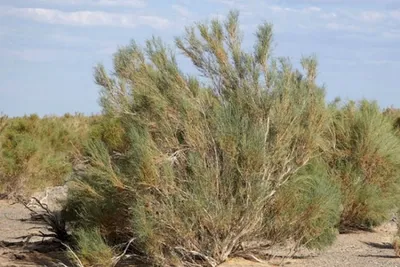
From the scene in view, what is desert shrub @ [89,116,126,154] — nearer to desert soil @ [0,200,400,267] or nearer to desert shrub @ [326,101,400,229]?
desert soil @ [0,200,400,267]

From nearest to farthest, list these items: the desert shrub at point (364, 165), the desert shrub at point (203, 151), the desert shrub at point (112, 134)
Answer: the desert shrub at point (203, 151)
the desert shrub at point (112, 134)
the desert shrub at point (364, 165)

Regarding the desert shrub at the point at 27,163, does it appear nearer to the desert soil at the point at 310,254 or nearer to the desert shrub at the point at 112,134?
the desert soil at the point at 310,254

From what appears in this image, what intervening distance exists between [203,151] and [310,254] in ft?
15.7

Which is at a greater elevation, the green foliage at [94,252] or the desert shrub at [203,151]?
the desert shrub at [203,151]

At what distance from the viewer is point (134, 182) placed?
51.1 feet

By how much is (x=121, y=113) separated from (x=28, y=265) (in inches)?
154

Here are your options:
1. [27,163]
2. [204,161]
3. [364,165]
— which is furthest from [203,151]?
[27,163]

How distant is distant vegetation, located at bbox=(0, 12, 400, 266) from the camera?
15.6 m

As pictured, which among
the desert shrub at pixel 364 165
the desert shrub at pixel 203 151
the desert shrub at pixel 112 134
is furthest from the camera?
the desert shrub at pixel 364 165

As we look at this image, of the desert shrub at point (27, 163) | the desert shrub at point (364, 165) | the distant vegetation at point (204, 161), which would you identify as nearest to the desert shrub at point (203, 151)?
the distant vegetation at point (204, 161)

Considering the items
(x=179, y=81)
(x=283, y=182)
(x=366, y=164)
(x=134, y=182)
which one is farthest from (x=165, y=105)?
(x=366, y=164)

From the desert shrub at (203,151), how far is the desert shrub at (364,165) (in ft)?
19.6

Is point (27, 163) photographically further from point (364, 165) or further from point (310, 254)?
point (310, 254)

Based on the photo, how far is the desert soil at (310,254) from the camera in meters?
17.7
